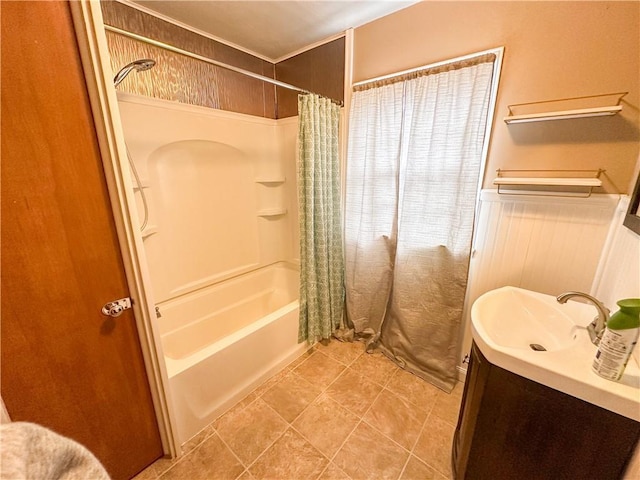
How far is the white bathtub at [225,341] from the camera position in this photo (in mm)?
1384

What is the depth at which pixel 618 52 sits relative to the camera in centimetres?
110

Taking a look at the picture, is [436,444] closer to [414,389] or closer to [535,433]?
[414,389]

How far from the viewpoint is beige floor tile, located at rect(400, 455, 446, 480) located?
4.09ft

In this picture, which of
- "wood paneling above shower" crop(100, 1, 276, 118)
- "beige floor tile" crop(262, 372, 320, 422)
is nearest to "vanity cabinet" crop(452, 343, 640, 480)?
"beige floor tile" crop(262, 372, 320, 422)

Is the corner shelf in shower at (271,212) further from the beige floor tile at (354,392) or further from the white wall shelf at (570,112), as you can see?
the white wall shelf at (570,112)

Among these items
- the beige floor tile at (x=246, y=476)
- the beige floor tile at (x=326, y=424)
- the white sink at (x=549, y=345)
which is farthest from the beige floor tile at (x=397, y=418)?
the white sink at (x=549, y=345)

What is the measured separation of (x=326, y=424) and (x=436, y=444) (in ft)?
2.01

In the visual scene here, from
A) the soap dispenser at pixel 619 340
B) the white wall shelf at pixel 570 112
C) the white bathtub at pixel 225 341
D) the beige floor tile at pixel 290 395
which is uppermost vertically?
the white wall shelf at pixel 570 112

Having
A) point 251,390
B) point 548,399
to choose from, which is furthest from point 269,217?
point 548,399

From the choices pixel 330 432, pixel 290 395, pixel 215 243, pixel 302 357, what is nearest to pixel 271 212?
pixel 215 243

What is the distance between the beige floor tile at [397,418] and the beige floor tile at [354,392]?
0.05 m

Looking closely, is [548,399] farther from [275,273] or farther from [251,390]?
[275,273]

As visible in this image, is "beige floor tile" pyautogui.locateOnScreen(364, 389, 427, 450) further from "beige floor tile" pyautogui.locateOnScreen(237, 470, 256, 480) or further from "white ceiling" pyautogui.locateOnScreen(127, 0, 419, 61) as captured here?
"white ceiling" pyautogui.locateOnScreen(127, 0, 419, 61)

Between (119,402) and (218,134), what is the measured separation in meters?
1.88
